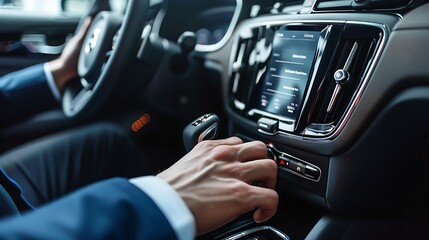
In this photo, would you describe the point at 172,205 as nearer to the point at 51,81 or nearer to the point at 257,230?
the point at 257,230

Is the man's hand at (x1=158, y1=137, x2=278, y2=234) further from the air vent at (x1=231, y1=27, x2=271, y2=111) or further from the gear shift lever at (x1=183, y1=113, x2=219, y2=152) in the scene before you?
the air vent at (x1=231, y1=27, x2=271, y2=111)

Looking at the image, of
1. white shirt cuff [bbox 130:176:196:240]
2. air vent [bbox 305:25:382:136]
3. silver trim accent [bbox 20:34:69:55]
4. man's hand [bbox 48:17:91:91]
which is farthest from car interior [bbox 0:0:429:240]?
silver trim accent [bbox 20:34:69:55]

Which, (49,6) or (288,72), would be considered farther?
(49,6)

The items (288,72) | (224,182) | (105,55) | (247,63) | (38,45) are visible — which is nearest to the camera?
(224,182)

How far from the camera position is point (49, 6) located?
173 centimetres

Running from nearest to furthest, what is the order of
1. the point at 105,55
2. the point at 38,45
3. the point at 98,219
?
1. the point at 98,219
2. the point at 105,55
3. the point at 38,45

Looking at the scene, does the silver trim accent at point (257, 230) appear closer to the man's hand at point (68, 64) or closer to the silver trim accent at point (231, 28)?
the silver trim accent at point (231, 28)

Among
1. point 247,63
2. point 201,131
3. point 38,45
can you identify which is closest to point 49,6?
point 38,45

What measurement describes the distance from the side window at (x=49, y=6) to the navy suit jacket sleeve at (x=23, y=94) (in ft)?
1.97

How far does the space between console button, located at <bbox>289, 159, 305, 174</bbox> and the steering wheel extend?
426 millimetres

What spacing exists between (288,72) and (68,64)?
707 mm

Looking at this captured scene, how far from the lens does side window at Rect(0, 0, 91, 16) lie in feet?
5.57

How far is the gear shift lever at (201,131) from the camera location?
640 millimetres

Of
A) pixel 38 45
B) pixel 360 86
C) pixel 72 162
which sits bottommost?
pixel 72 162
